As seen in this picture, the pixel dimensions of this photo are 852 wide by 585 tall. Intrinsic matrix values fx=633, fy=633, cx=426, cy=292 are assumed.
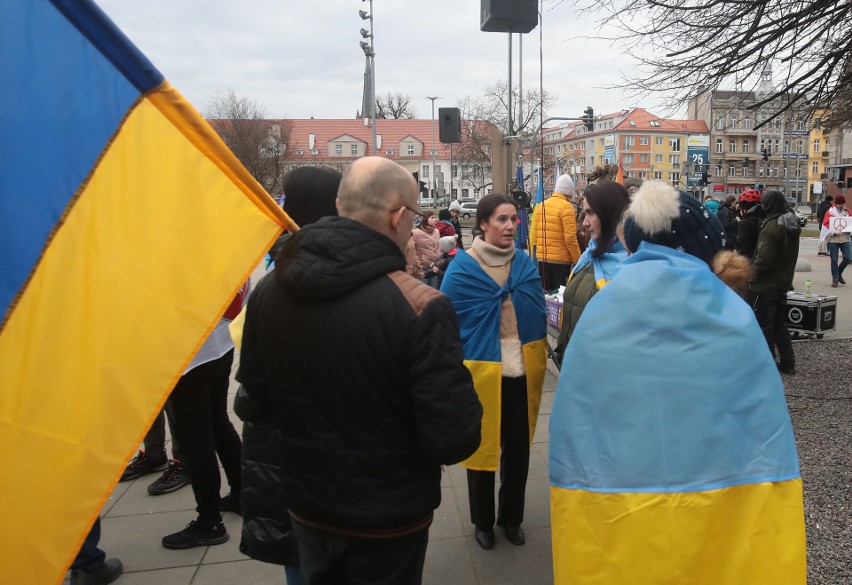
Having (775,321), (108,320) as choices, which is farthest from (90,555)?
(775,321)

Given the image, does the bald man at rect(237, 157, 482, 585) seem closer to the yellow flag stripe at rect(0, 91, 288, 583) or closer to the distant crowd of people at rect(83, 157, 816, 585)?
the distant crowd of people at rect(83, 157, 816, 585)

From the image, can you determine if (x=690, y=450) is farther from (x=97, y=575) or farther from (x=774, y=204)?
(x=774, y=204)

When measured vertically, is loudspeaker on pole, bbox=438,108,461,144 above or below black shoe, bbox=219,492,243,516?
above

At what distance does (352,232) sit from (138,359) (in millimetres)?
736

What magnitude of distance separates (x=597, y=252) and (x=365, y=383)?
2.11m

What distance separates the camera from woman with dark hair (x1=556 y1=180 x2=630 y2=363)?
3352 millimetres

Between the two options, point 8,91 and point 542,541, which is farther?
point 542,541

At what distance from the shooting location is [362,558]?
1800 millimetres

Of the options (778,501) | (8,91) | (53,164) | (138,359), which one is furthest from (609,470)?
(8,91)

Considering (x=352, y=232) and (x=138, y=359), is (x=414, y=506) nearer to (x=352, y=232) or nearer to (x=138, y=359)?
(x=352, y=232)

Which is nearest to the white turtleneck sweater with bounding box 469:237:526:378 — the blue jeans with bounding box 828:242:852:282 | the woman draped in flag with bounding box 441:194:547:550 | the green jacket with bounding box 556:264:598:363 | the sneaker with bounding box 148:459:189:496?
the woman draped in flag with bounding box 441:194:547:550

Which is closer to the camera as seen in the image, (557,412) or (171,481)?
(557,412)

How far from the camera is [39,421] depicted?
1668mm

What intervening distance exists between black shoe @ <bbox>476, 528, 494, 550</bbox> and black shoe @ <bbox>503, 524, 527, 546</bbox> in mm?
105
